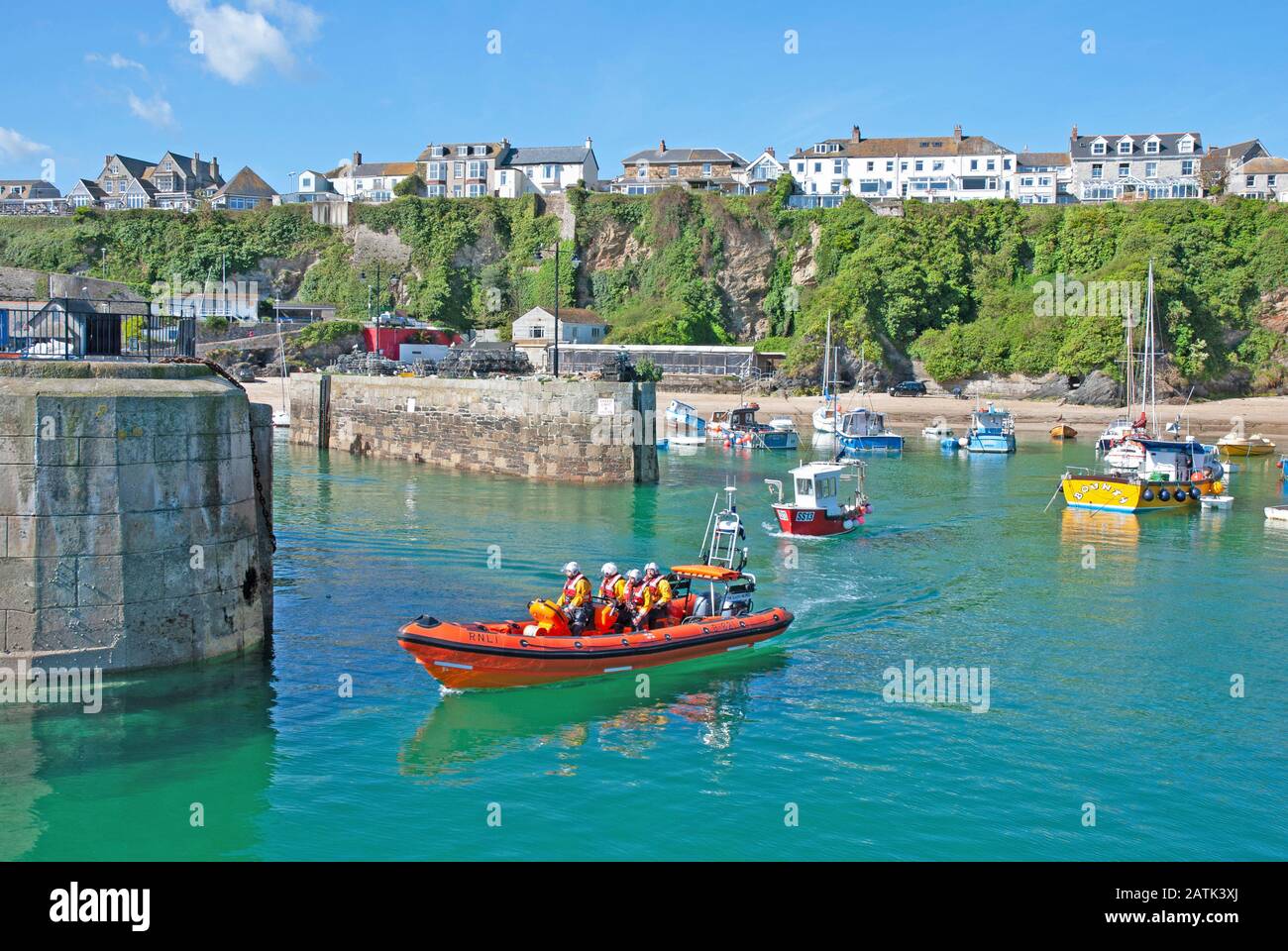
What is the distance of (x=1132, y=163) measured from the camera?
281ft

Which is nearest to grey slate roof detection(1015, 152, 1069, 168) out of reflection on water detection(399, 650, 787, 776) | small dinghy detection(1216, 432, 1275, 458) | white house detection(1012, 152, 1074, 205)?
white house detection(1012, 152, 1074, 205)

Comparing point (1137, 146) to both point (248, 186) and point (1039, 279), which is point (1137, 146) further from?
point (248, 186)

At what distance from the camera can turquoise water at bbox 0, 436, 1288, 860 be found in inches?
485

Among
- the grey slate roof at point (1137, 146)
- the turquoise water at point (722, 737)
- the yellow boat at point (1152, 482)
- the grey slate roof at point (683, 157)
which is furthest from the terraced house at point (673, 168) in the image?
the turquoise water at point (722, 737)

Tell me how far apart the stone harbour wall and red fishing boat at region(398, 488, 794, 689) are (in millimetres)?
17437

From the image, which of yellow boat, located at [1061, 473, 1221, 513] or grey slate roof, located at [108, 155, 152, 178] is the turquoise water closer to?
yellow boat, located at [1061, 473, 1221, 513]

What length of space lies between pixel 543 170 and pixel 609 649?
77635mm

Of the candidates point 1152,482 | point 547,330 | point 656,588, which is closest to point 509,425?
point 1152,482

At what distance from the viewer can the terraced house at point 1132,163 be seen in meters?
84.5

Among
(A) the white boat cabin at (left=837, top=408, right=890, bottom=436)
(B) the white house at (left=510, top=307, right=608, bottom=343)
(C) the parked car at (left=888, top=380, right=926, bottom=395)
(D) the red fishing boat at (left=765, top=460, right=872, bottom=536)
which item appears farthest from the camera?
(B) the white house at (left=510, top=307, right=608, bottom=343)

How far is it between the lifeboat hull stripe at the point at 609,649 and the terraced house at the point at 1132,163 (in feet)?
248

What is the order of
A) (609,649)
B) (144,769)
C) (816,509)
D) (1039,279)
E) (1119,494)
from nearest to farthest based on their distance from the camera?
(144,769), (609,649), (816,509), (1119,494), (1039,279)

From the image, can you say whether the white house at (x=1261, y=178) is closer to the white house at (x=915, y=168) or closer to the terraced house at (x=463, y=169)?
the white house at (x=915, y=168)
